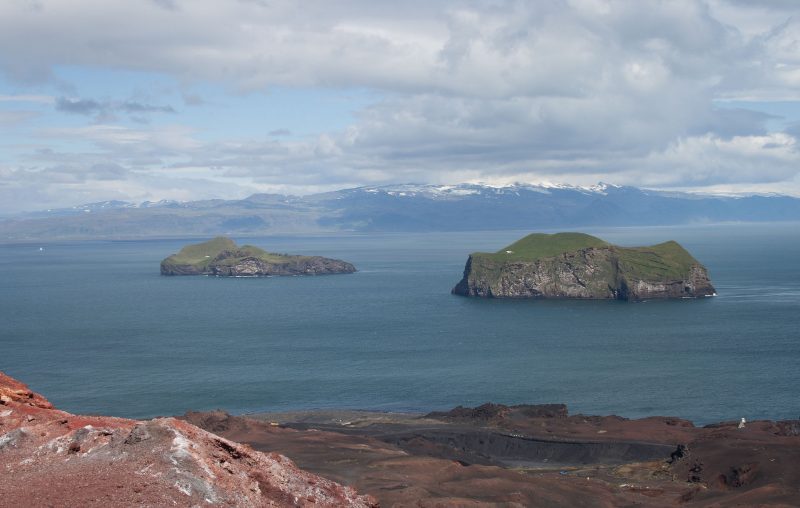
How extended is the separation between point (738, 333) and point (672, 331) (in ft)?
39.0

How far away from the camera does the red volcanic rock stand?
114 feet

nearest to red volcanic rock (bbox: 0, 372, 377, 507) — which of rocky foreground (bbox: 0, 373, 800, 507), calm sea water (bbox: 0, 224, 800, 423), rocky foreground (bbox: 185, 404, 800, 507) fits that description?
rocky foreground (bbox: 0, 373, 800, 507)

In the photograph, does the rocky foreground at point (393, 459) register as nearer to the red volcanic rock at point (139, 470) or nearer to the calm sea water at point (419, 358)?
the red volcanic rock at point (139, 470)

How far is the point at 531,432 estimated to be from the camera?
8831cm

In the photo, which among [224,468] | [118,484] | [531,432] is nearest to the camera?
[118,484]

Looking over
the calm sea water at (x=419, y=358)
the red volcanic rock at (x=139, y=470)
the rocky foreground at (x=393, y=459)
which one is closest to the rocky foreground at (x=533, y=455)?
the rocky foreground at (x=393, y=459)

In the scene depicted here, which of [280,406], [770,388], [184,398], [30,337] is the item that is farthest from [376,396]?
[30,337]

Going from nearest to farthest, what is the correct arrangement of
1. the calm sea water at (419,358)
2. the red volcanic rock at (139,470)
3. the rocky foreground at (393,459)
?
the red volcanic rock at (139,470), the rocky foreground at (393,459), the calm sea water at (419,358)

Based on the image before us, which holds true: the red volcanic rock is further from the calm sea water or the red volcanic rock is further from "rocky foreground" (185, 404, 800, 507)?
the calm sea water

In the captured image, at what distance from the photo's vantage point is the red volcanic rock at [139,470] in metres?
34.8

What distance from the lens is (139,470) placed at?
119ft

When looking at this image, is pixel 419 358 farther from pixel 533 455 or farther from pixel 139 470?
pixel 139 470

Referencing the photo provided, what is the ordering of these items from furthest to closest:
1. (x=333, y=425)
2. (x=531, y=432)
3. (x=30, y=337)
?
1. (x=30, y=337)
2. (x=333, y=425)
3. (x=531, y=432)

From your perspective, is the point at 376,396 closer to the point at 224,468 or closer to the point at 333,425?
the point at 333,425
